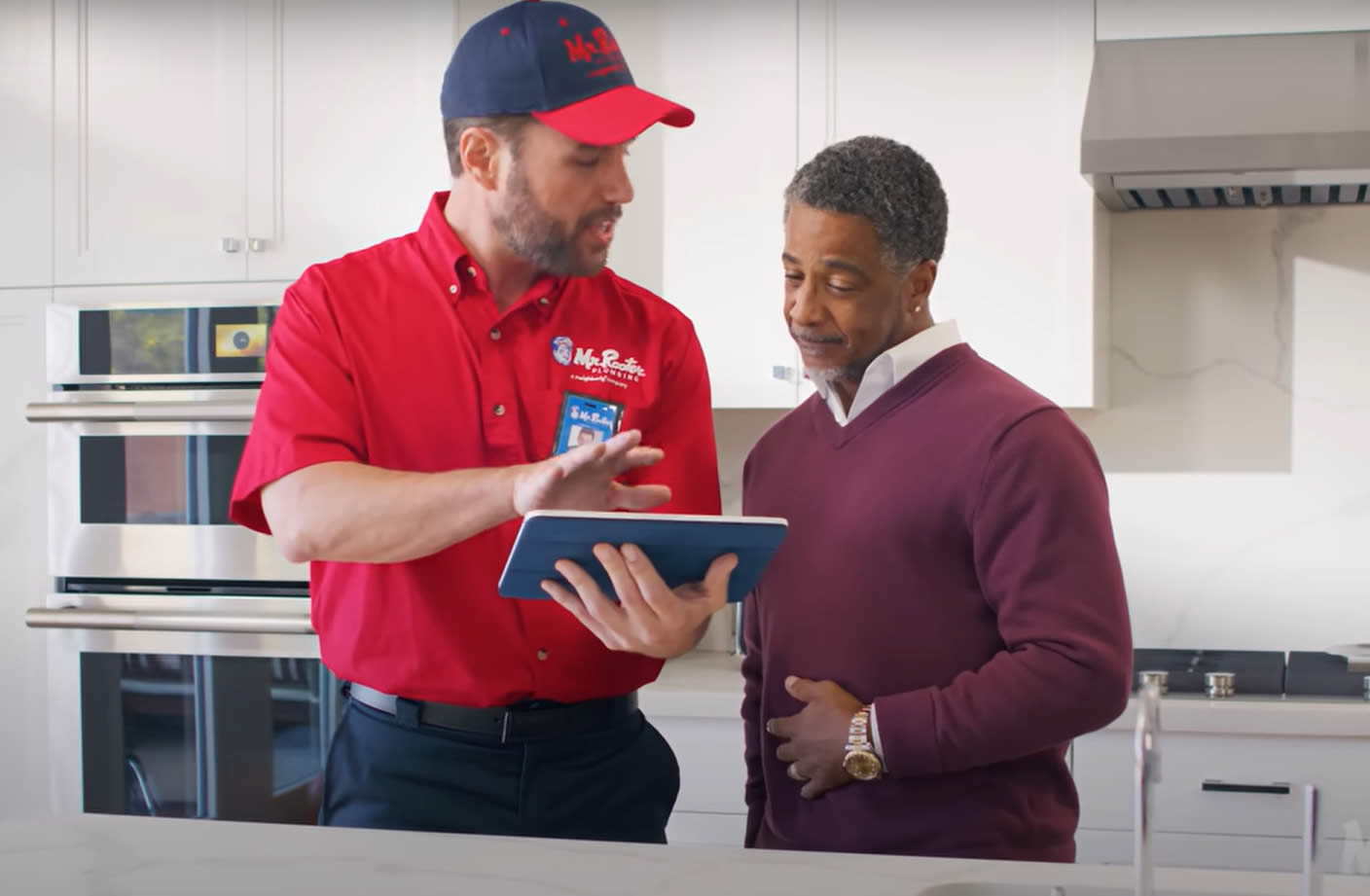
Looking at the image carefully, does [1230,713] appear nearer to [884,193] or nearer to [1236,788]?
[1236,788]

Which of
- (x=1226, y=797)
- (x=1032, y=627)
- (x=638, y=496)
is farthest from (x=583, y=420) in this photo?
(x=1226, y=797)

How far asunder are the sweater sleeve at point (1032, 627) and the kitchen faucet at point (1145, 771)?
377 millimetres

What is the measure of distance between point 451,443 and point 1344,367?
2198 mm

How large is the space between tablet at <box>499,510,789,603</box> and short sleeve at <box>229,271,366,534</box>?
29 cm

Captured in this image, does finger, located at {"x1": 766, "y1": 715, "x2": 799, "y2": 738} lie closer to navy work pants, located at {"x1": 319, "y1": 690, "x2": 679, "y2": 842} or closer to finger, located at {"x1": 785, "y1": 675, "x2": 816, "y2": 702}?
finger, located at {"x1": 785, "y1": 675, "x2": 816, "y2": 702}

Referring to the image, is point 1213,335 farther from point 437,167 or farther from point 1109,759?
point 437,167

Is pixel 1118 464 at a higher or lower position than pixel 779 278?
lower

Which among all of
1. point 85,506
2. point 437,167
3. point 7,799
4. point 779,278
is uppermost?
point 437,167

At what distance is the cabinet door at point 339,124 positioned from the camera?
290 cm

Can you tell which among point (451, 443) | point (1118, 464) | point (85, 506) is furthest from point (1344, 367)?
point (85, 506)

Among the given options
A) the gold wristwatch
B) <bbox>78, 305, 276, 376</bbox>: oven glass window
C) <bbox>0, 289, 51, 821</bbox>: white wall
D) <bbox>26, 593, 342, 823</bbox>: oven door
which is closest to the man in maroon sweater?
the gold wristwatch

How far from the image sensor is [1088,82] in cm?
274

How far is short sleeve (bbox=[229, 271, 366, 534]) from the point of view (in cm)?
150

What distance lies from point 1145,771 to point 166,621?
2320mm
